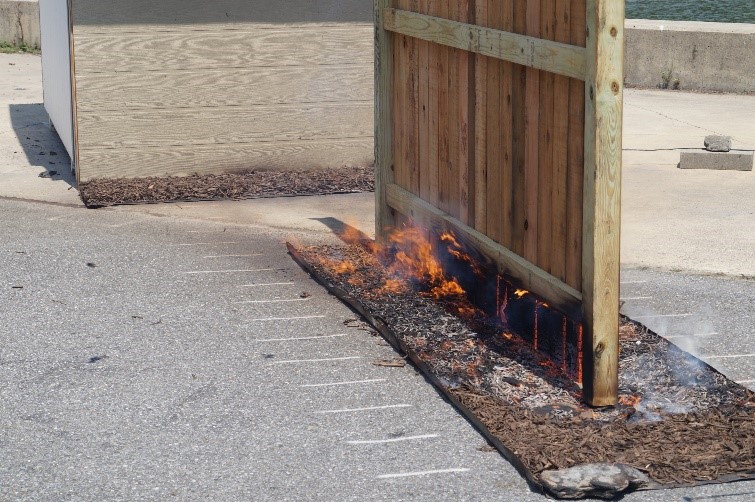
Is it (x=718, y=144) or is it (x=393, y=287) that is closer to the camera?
(x=393, y=287)

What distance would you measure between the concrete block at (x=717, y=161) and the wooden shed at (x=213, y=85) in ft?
9.48

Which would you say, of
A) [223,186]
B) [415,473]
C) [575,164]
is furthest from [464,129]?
[223,186]

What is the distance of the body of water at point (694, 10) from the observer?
65.7ft

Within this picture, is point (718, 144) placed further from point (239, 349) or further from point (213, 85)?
point (239, 349)

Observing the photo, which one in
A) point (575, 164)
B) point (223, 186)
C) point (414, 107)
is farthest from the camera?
point (223, 186)

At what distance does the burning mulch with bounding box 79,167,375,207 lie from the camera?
380 inches

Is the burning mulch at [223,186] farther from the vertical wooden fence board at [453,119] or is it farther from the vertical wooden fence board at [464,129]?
the vertical wooden fence board at [464,129]

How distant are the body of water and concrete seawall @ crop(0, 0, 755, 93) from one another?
4353mm

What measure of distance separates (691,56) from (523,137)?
10.1 m

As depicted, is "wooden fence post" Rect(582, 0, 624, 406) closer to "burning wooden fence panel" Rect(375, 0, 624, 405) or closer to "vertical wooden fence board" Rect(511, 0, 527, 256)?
"burning wooden fence panel" Rect(375, 0, 624, 405)

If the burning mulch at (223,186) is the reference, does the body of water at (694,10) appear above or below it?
above

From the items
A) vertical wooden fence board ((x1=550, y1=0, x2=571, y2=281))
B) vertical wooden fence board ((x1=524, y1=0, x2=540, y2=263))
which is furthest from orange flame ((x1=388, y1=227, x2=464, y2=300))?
vertical wooden fence board ((x1=550, y1=0, x2=571, y2=281))

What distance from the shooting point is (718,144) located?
34.9 feet

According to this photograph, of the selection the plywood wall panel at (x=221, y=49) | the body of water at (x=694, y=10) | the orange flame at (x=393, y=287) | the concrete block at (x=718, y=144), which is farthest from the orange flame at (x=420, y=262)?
the body of water at (x=694, y=10)
